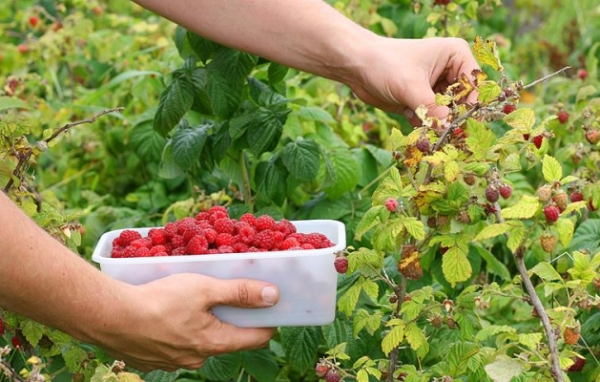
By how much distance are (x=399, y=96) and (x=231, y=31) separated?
1.20 ft

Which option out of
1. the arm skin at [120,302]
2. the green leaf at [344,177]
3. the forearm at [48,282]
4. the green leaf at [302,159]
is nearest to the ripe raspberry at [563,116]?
the green leaf at [344,177]

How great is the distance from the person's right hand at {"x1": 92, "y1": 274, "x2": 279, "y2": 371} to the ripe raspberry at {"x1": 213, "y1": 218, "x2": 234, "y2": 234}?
0.10m

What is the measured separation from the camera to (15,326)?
5.66 ft

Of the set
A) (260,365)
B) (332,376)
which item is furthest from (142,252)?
(260,365)

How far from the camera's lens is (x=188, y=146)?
2.13 meters

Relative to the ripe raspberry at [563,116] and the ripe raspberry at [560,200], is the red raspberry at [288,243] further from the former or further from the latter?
the ripe raspberry at [563,116]

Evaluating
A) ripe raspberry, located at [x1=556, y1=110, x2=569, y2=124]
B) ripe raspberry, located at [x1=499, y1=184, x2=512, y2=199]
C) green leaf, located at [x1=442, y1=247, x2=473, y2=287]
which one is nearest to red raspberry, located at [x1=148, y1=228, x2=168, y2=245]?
green leaf, located at [x1=442, y1=247, x2=473, y2=287]

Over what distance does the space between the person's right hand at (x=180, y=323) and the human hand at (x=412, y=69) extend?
18.6 inches

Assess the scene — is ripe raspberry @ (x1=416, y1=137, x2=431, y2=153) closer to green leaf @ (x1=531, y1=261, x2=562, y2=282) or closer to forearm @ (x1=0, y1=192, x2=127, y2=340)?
green leaf @ (x1=531, y1=261, x2=562, y2=282)

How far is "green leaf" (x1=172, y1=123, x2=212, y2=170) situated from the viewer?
2.13 meters

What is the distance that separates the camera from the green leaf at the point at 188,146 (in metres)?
2.13

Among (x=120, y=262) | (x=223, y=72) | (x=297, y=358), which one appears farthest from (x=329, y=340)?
(x=223, y=72)

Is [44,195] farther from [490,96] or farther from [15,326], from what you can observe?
[490,96]

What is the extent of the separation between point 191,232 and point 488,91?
519 millimetres
